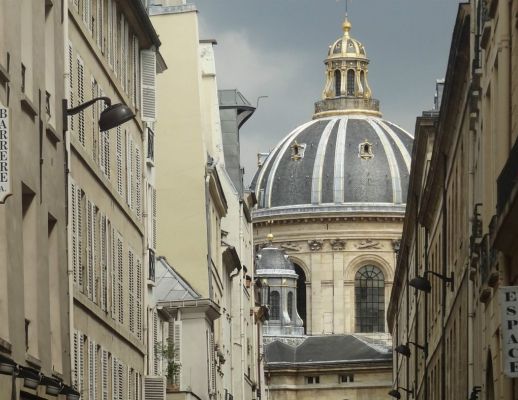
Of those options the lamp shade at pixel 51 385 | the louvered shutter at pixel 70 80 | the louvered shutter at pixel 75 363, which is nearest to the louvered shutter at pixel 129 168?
the louvered shutter at pixel 70 80

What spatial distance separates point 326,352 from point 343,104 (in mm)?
24103

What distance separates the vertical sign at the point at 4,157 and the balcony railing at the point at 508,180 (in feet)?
14.2

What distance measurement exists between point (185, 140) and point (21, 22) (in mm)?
27075

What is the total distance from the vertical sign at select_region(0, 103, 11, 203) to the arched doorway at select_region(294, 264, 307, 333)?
13396cm

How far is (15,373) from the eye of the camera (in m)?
20.0

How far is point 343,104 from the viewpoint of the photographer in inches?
6452

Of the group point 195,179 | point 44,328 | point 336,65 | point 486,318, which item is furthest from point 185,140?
point 336,65

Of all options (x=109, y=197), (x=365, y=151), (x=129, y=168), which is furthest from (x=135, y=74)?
(x=365, y=151)

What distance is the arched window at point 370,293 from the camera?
15100 centimetres

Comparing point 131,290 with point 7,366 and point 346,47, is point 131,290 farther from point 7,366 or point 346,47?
point 346,47

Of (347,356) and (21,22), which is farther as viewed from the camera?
(347,356)

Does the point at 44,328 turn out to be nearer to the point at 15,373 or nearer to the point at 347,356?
the point at 15,373

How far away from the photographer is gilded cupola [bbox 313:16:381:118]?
163875mm

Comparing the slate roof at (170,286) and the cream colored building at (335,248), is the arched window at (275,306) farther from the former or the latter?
the slate roof at (170,286)
